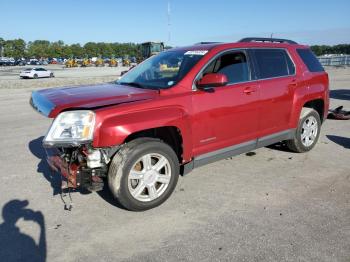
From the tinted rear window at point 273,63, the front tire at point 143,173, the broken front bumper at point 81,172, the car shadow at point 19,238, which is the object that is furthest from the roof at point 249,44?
the car shadow at point 19,238

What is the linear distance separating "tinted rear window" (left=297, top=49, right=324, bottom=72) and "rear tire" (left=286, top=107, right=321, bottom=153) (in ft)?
2.35

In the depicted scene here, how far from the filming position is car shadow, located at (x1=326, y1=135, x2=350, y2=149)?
6879 mm

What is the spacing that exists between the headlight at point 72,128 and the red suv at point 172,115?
10 millimetres

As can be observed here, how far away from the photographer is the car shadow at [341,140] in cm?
688

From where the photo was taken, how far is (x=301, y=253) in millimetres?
3234

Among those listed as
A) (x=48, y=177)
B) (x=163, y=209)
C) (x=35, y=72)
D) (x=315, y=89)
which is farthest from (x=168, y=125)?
(x=35, y=72)

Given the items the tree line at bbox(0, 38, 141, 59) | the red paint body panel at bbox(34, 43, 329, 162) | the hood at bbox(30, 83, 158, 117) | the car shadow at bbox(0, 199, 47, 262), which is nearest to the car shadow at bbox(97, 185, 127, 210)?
the car shadow at bbox(0, 199, 47, 262)

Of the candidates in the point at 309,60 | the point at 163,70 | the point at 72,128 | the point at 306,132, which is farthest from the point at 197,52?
the point at 306,132

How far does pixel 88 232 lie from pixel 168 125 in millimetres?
1417

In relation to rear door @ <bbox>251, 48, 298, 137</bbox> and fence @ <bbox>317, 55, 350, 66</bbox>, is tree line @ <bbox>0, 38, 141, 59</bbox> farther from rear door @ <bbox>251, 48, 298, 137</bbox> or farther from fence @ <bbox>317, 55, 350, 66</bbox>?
rear door @ <bbox>251, 48, 298, 137</bbox>

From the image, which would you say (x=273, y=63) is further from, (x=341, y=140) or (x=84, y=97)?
(x=84, y=97)

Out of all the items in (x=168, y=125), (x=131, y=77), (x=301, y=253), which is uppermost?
(x=131, y=77)

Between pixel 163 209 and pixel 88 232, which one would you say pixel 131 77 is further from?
pixel 88 232

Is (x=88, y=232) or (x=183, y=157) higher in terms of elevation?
(x=183, y=157)
